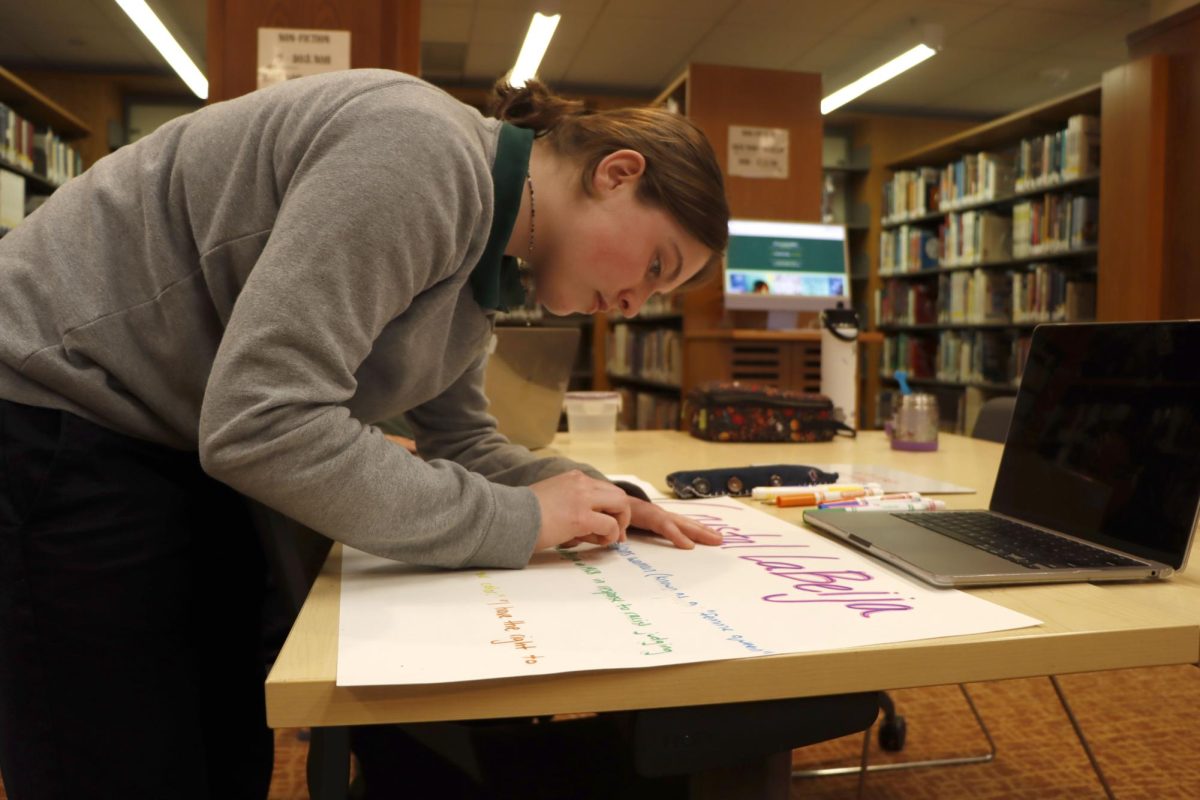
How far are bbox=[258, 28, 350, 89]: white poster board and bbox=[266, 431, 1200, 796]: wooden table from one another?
1548mm

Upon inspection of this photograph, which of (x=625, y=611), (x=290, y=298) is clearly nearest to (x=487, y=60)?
(x=290, y=298)

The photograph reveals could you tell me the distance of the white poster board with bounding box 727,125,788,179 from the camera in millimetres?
3389

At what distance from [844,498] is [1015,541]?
0.90ft

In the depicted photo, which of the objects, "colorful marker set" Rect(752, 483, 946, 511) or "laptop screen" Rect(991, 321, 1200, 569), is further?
"colorful marker set" Rect(752, 483, 946, 511)

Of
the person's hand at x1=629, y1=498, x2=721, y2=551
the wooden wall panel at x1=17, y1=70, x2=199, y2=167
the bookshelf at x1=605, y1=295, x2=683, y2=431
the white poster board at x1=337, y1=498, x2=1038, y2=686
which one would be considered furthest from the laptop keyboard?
the wooden wall panel at x1=17, y1=70, x2=199, y2=167

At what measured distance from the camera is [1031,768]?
6.01ft

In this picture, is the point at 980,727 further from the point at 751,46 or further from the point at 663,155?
the point at 751,46

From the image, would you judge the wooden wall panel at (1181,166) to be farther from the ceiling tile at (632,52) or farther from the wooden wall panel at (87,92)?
the wooden wall panel at (87,92)

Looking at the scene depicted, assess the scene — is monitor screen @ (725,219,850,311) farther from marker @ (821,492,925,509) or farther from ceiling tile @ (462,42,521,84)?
ceiling tile @ (462,42,521,84)

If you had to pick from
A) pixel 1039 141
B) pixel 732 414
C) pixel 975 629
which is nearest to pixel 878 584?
pixel 975 629

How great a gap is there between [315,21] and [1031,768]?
7.17 feet

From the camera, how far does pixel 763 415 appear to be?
5.99 ft

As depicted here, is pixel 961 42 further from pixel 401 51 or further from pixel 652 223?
pixel 652 223

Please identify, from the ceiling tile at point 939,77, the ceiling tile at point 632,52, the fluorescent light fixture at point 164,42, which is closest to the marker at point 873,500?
the fluorescent light fixture at point 164,42
